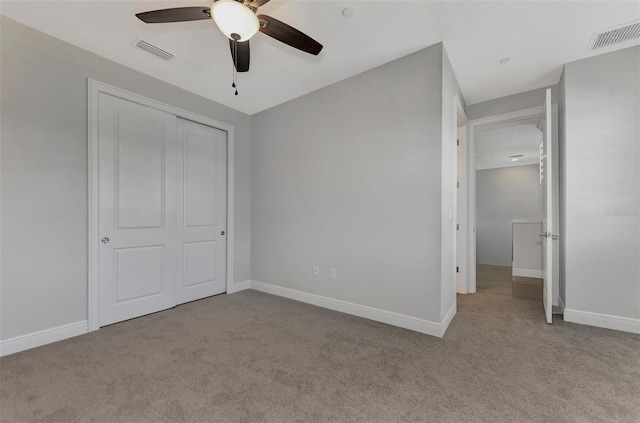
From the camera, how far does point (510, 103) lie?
355 cm

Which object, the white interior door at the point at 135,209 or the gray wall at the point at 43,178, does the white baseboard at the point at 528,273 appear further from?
the gray wall at the point at 43,178

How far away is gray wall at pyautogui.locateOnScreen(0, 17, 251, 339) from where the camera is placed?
2227mm

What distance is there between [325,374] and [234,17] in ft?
7.85

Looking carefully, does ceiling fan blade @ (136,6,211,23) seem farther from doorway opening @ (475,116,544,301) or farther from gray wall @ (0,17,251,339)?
doorway opening @ (475,116,544,301)

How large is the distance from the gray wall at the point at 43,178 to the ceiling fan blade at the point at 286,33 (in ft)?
6.66

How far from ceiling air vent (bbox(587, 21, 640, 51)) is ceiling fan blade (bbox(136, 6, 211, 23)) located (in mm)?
3276

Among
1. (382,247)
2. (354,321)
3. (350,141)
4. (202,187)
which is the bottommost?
(354,321)

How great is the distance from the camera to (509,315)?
9.86ft

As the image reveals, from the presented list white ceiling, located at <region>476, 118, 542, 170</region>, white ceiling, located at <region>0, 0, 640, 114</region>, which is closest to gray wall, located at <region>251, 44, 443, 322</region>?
white ceiling, located at <region>0, 0, 640, 114</region>

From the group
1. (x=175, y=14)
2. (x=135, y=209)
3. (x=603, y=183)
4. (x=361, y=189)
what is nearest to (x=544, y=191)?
(x=603, y=183)

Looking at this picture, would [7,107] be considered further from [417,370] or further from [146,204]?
[417,370]

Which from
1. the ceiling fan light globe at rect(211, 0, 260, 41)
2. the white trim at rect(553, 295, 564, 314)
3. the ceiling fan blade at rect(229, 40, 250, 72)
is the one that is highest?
the ceiling fan blade at rect(229, 40, 250, 72)

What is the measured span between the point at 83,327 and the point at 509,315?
4390 millimetres

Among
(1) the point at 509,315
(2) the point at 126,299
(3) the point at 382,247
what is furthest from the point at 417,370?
(2) the point at 126,299
